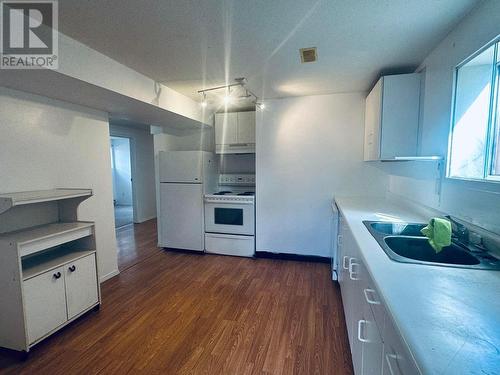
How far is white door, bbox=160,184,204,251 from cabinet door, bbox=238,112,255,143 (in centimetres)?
101

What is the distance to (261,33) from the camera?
5.53ft

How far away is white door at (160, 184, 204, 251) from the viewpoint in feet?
12.1

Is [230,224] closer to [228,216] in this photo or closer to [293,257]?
[228,216]

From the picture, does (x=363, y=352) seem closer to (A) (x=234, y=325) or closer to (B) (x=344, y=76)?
(A) (x=234, y=325)

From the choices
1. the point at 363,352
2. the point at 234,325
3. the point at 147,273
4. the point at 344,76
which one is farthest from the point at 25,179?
the point at 344,76

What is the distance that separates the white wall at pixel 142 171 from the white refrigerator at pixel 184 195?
2.33 metres

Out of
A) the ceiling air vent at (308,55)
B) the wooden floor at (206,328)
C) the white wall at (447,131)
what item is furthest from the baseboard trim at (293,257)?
the ceiling air vent at (308,55)

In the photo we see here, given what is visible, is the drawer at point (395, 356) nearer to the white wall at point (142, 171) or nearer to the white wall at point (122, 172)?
the white wall at point (142, 171)

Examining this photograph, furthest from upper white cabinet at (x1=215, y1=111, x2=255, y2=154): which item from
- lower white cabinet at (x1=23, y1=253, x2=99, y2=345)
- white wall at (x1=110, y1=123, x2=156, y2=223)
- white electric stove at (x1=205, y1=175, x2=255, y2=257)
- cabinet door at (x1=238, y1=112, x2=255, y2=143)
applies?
white wall at (x1=110, y1=123, x2=156, y2=223)

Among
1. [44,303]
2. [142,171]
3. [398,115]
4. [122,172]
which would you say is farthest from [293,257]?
[122,172]

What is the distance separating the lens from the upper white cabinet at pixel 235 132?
3711 millimetres

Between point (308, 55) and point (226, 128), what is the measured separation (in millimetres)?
2006

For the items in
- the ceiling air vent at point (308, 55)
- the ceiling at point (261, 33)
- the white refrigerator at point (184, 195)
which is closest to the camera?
the ceiling at point (261, 33)

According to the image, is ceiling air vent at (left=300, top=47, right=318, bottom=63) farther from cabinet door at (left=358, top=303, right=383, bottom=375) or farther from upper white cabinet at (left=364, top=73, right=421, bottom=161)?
cabinet door at (left=358, top=303, right=383, bottom=375)
